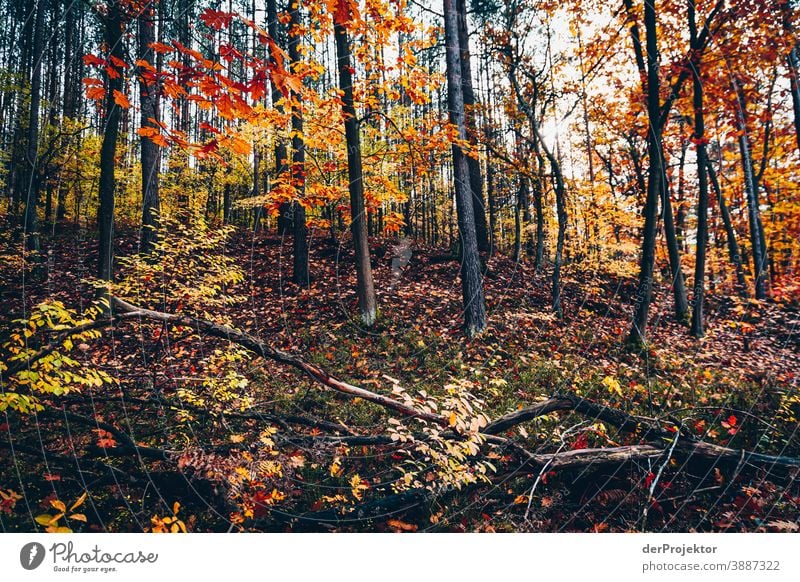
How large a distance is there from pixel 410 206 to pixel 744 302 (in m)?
12.7

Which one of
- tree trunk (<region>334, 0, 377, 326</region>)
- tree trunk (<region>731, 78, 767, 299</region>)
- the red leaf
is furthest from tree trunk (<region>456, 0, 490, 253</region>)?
the red leaf

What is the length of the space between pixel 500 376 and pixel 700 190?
623 cm

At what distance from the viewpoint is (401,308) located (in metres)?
7.61

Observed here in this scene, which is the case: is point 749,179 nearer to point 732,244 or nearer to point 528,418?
point 732,244

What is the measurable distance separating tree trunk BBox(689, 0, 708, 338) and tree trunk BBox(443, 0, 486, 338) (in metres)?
3.79

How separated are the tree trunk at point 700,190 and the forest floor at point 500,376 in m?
0.52

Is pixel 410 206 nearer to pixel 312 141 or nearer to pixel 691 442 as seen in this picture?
pixel 312 141

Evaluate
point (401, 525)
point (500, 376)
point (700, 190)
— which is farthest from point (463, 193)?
point (401, 525)

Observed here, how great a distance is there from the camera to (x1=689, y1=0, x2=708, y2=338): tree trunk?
5.70 m
